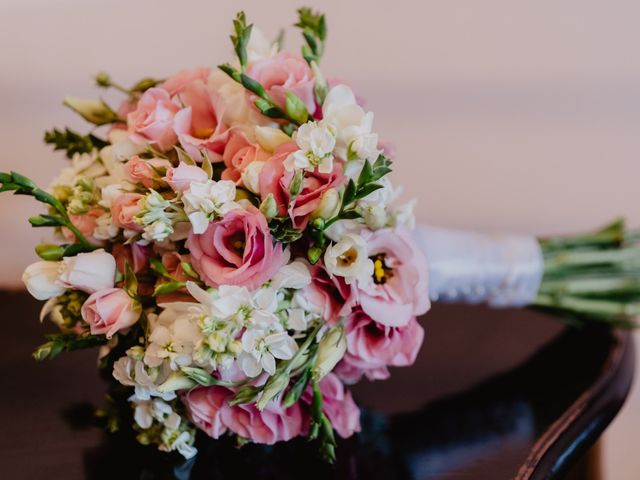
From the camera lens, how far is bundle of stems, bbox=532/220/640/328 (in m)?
0.86

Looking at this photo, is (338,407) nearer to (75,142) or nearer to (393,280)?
(393,280)

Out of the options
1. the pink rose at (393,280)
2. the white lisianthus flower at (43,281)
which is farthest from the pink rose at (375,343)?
the white lisianthus flower at (43,281)

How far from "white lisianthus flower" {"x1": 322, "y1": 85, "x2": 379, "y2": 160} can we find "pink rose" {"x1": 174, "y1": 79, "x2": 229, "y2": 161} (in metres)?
0.10

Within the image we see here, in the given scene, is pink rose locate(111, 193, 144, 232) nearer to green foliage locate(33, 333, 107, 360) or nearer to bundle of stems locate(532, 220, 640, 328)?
green foliage locate(33, 333, 107, 360)

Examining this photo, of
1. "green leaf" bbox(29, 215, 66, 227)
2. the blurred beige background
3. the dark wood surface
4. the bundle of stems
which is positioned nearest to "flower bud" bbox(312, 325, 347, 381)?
the dark wood surface

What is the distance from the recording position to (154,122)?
1.96 ft

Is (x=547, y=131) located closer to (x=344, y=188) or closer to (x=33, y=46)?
(x=344, y=188)

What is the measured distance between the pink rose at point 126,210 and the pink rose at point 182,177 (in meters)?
0.03

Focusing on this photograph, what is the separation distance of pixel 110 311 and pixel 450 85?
2.39ft

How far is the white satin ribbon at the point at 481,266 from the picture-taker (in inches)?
31.0

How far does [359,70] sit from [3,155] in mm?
564

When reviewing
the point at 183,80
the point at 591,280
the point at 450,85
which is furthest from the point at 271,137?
the point at 450,85

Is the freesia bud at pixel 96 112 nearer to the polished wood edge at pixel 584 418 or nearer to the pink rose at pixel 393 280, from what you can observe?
the pink rose at pixel 393 280

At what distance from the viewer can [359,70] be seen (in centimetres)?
108
